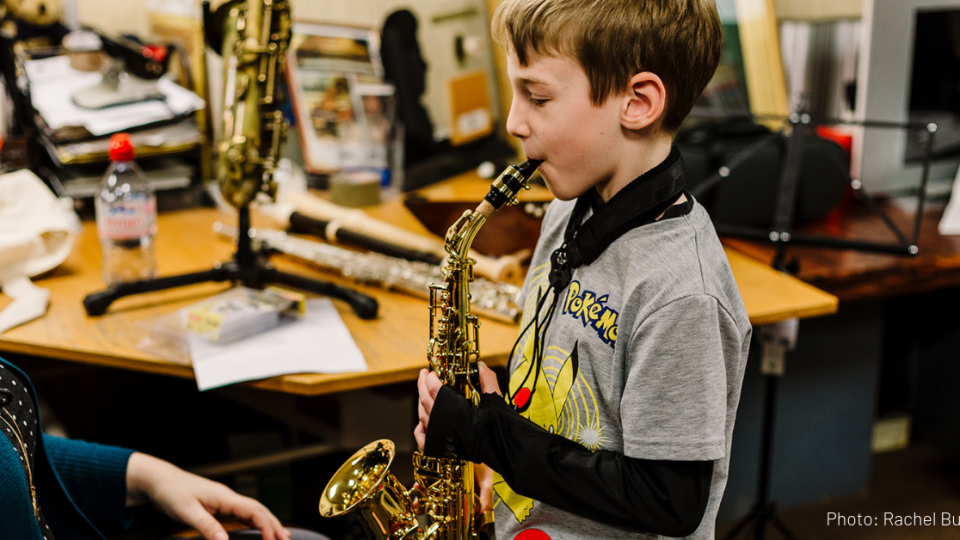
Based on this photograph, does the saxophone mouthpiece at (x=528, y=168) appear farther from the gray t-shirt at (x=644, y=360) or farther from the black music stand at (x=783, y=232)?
the black music stand at (x=783, y=232)

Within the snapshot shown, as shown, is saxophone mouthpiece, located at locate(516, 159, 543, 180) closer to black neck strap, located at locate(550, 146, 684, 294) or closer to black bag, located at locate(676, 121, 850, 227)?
black neck strap, located at locate(550, 146, 684, 294)

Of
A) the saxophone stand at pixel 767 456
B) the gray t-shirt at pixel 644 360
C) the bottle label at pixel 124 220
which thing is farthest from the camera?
the saxophone stand at pixel 767 456

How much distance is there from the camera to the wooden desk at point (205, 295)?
1374 mm

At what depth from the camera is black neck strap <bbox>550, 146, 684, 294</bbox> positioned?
0.94 metres

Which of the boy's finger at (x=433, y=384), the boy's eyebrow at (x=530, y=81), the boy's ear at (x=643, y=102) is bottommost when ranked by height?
the boy's finger at (x=433, y=384)

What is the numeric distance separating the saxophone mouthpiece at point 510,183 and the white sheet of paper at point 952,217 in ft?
5.30

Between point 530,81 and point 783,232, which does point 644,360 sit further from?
point 783,232

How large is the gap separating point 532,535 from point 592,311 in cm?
30

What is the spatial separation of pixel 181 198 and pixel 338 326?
3.28ft

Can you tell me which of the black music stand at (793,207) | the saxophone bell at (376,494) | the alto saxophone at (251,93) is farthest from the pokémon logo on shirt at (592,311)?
the black music stand at (793,207)

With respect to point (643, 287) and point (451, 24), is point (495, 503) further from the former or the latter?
point (451, 24)

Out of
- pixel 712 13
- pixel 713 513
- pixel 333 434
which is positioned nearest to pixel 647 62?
pixel 712 13

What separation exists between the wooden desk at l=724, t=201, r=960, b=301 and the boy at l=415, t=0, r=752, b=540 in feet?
3.34

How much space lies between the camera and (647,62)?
89 centimetres
